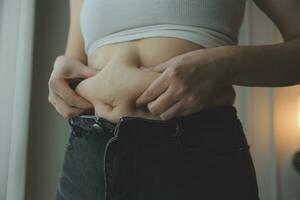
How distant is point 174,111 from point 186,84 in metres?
0.04

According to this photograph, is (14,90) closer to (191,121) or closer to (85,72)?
(85,72)

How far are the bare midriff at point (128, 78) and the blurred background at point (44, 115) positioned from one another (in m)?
0.62

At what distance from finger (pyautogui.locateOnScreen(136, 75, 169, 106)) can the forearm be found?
0.10 meters

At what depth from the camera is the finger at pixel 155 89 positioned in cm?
49

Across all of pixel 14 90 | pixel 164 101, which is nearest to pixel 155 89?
pixel 164 101

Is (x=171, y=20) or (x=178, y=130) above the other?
(x=171, y=20)

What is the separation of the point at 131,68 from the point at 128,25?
87mm

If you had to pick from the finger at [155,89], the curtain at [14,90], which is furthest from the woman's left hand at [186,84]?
the curtain at [14,90]

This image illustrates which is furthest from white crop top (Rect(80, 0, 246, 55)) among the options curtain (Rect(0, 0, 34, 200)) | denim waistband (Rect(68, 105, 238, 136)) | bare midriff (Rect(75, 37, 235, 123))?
curtain (Rect(0, 0, 34, 200))

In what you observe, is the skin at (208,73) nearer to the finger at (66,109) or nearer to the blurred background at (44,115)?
the finger at (66,109)

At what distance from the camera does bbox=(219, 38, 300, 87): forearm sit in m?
0.52

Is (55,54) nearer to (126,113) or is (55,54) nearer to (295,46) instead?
(126,113)

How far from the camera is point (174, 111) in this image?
499 millimetres

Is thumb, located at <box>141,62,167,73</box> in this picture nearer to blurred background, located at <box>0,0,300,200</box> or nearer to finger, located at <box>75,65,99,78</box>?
finger, located at <box>75,65,99,78</box>
